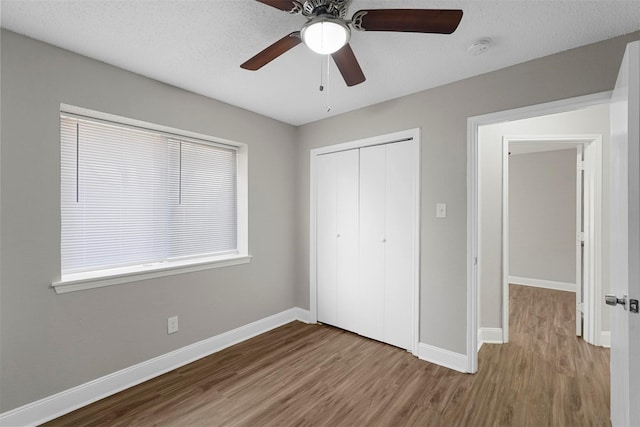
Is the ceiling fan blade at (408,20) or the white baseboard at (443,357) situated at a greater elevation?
the ceiling fan blade at (408,20)

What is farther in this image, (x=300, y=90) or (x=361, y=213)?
(x=361, y=213)

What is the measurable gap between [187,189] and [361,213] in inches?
70.1

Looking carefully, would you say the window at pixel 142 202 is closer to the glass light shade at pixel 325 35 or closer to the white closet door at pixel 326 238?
the white closet door at pixel 326 238

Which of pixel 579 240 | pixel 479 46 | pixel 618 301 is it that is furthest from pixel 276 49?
pixel 579 240

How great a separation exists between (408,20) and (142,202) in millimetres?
2399

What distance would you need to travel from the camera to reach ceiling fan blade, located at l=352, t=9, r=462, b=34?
4.01 feet

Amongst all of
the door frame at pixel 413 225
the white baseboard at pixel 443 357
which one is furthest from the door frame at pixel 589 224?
the door frame at pixel 413 225

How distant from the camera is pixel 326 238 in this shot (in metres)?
3.48

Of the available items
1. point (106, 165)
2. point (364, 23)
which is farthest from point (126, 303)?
point (364, 23)

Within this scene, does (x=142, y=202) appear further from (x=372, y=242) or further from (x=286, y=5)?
(x=372, y=242)

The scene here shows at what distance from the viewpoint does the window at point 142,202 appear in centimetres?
214

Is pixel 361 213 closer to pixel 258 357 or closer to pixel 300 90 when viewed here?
pixel 300 90

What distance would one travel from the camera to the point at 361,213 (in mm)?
3168

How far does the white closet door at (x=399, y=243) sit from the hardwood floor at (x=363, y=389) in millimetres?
249
